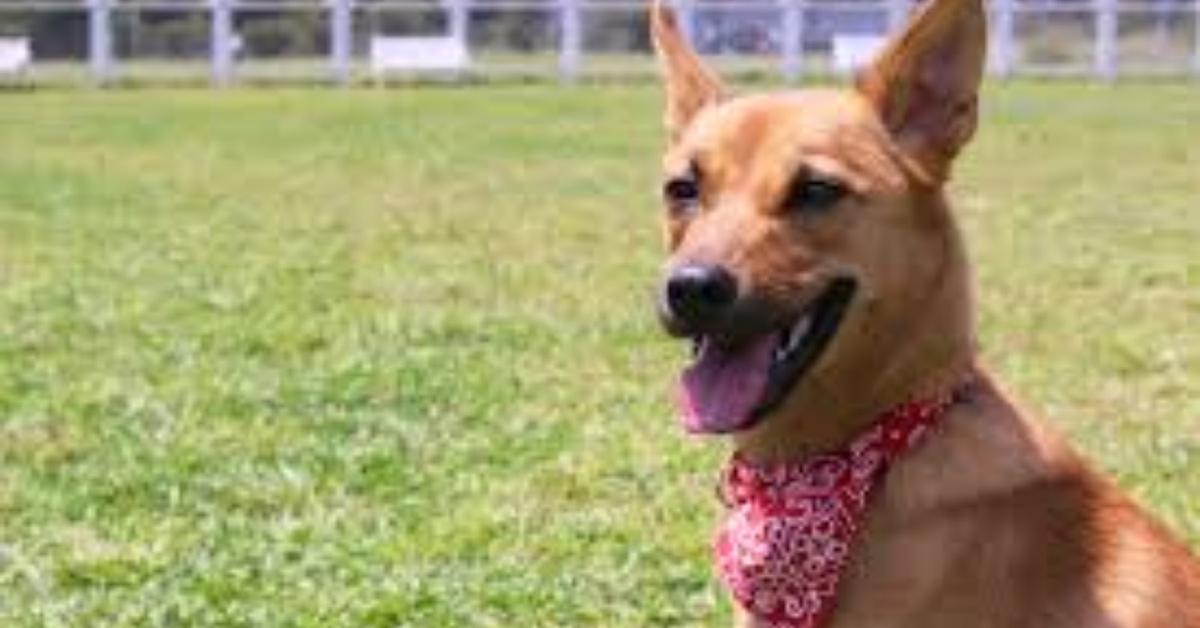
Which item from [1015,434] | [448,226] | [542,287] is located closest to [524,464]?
[1015,434]

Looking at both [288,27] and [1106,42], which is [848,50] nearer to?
[1106,42]

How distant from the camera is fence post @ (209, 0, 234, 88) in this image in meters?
40.6

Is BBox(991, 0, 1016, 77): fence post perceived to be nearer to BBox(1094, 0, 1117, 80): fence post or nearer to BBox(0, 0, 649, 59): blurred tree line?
BBox(1094, 0, 1117, 80): fence post

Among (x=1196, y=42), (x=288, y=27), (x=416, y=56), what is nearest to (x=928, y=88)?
(x=416, y=56)

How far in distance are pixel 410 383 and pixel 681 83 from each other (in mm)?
5572

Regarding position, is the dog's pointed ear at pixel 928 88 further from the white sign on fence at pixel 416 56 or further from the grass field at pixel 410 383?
the white sign on fence at pixel 416 56

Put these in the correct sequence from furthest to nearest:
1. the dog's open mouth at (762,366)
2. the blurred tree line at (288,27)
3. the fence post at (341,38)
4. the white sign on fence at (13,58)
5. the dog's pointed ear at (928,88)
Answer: the blurred tree line at (288,27) < the white sign on fence at (13,58) < the fence post at (341,38) < the dog's pointed ear at (928,88) < the dog's open mouth at (762,366)

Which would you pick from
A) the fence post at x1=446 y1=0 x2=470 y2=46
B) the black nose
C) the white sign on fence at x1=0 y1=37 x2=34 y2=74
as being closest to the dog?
the black nose

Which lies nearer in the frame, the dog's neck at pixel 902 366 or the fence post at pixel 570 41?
the dog's neck at pixel 902 366

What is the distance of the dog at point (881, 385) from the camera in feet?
15.3

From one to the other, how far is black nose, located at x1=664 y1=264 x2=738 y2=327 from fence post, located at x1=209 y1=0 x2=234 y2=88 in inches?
1441

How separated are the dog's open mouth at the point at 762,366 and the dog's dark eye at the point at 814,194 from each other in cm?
15

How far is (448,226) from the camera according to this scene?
61.2ft

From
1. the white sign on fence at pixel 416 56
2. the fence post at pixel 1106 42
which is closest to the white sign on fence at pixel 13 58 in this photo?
the white sign on fence at pixel 416 56
